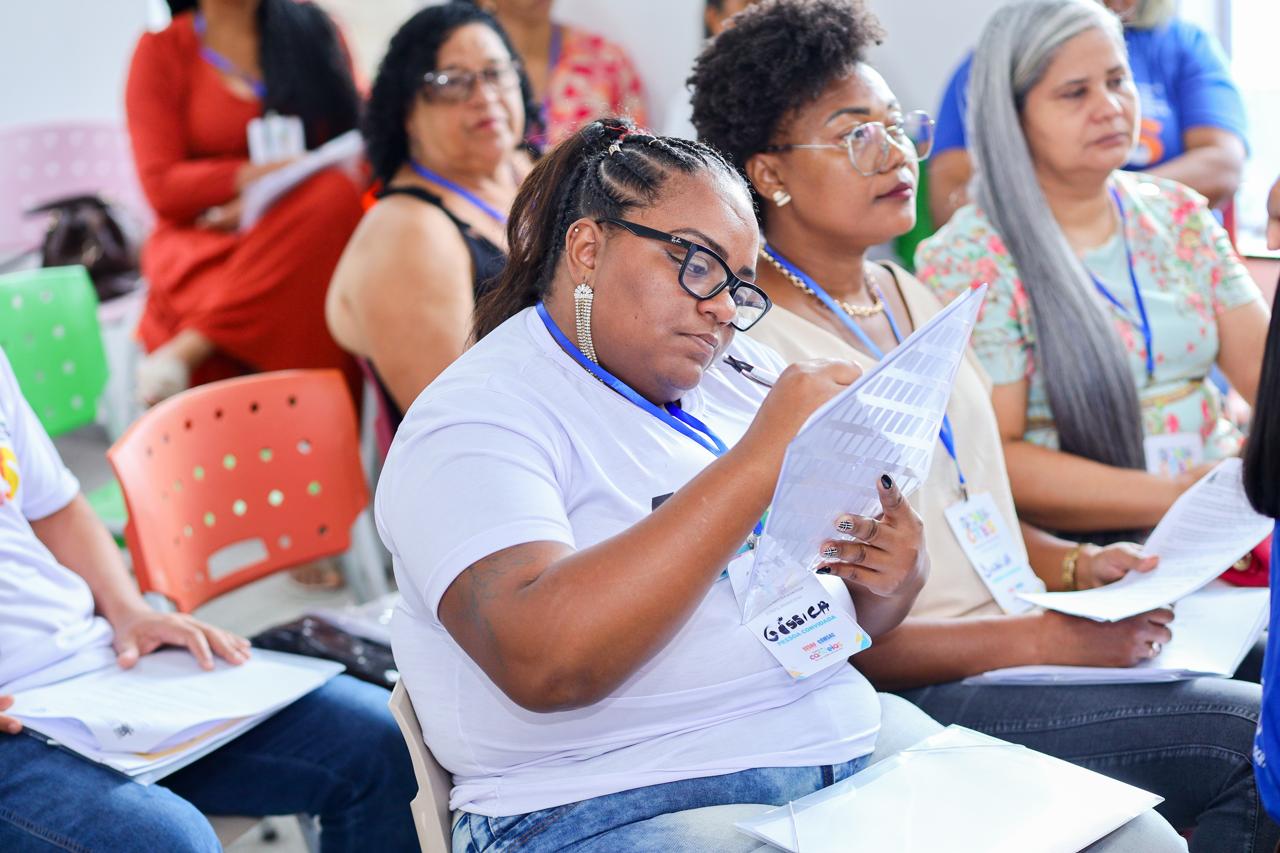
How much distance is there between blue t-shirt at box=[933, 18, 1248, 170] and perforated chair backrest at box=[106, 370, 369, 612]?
6.21ft

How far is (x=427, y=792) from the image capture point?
51.9 inches

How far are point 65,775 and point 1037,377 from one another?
1694 mm

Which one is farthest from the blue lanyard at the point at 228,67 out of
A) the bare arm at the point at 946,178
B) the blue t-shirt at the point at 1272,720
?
the blue t-shirt at the point at 1272,720

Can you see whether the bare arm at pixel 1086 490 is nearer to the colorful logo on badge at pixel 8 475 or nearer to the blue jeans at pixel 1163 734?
the blue jeans at pixel 1163 734

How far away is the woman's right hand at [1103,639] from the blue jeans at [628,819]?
1.86ft

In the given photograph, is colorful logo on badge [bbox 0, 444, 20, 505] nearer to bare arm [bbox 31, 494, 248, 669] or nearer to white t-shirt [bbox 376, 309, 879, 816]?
bare arm [bbox 31, 494, 248, 669]

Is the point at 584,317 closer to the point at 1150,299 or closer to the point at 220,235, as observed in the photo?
the point at 1150,299

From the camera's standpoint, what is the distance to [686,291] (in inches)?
52.5

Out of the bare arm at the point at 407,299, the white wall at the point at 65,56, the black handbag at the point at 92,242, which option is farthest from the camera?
the white wall at the point at 65,56

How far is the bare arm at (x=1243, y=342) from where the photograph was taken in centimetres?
236

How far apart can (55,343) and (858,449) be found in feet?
7.55

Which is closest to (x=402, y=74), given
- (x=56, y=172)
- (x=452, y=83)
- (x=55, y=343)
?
(x=452, y=83)

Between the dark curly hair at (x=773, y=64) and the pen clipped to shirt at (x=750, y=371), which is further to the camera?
the dark curly hair at (x=773, y=64)

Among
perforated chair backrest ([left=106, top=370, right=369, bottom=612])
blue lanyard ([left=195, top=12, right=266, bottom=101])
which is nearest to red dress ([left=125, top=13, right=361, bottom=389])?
blue lanyard ([left=195, top=12, right=266, bottom=101])
